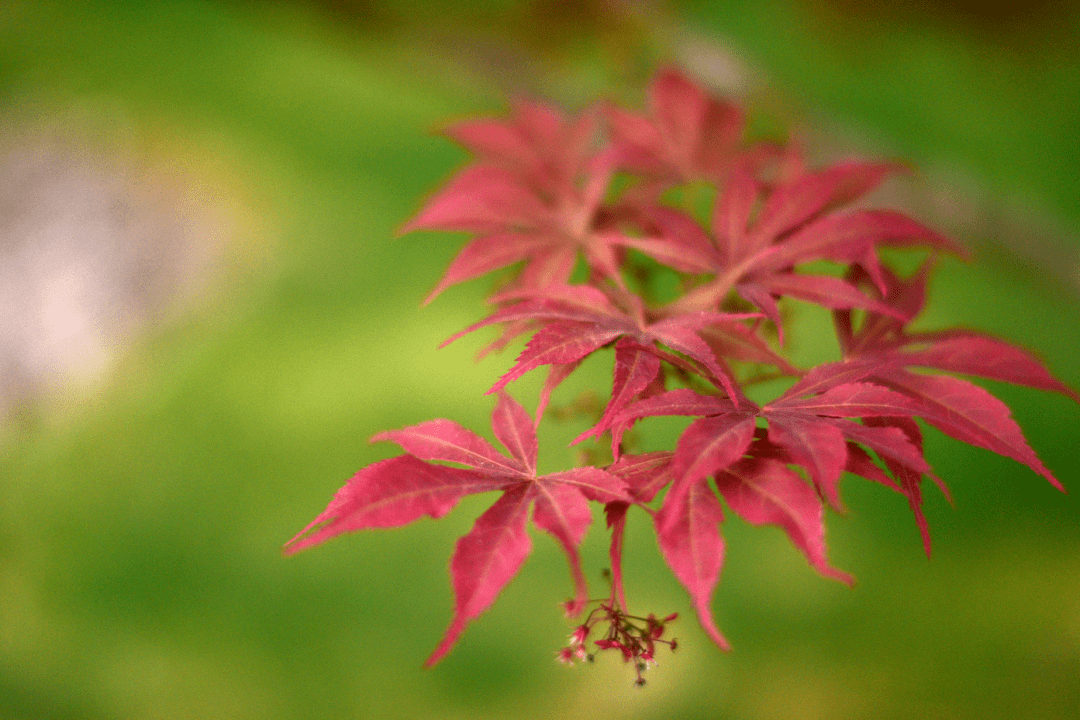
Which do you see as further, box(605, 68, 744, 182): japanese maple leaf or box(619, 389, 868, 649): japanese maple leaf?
box(605, 68, 744, 182): japanese maple leaf

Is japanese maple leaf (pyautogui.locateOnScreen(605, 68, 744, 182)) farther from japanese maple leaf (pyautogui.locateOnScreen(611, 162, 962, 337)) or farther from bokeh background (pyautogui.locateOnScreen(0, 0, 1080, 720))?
bokeh background (pyautogui.locateOnScreen(0, 0, 1080, 720))

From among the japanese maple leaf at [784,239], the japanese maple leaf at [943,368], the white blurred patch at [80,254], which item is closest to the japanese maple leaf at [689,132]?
the japanese maple leaf at [784,239]

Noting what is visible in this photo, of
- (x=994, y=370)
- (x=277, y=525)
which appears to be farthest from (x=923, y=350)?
(x=277, y=525)

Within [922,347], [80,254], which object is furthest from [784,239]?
[80,254]

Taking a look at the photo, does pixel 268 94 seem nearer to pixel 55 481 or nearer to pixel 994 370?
pixel 55 481

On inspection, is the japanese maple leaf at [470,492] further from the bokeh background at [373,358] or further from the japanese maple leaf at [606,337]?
the bokeh background at [373,358]

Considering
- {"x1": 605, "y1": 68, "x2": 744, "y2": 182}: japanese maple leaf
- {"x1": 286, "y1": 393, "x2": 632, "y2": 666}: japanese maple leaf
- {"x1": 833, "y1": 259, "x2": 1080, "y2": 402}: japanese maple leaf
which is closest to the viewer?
{"x1": 286, "y1": 393, "x2": 632, "y2": 666}: japanese maple leaf

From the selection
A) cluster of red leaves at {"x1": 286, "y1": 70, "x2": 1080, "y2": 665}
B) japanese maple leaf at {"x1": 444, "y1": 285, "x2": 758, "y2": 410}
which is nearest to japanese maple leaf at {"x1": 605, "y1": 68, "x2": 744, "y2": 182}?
cluster of red leaves at {"x1": 286, "y1": 70, "x2": 1080, "y2": 665}
